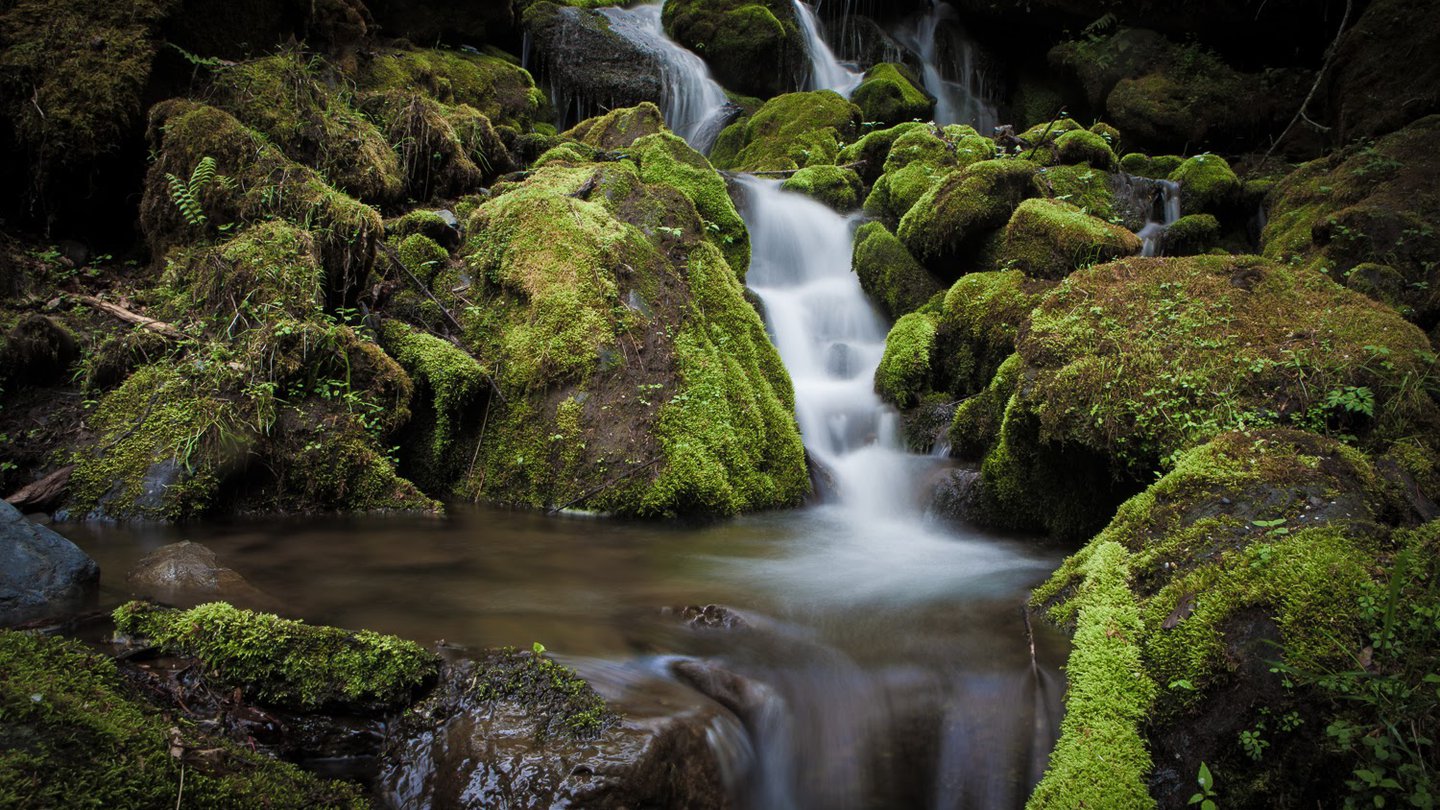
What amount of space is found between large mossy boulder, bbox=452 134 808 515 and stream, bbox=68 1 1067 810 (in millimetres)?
365

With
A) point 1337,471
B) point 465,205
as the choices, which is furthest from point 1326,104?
point 465,205

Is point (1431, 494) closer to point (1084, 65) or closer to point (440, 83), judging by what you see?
point (440, 83)

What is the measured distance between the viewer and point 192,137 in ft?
20.3

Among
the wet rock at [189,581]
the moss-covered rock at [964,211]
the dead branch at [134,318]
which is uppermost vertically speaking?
the moss-covered rock at [964,211]

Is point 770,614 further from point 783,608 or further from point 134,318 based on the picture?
point 134,318

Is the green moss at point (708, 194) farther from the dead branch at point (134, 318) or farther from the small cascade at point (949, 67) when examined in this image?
the small cascade at point (949, 67)

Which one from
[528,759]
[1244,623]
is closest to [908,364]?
[1244,623]

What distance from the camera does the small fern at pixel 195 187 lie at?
6.01 meters

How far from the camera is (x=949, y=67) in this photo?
20297mm

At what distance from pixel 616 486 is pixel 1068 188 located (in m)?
7.85

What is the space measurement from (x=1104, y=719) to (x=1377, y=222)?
284 inches

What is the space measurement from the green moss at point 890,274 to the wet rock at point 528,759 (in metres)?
6.91

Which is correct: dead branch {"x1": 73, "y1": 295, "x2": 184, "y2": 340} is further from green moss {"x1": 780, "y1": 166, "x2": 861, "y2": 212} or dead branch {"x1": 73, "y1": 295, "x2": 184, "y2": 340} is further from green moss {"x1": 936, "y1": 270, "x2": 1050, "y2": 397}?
green moss {"x1": 780, "y1": 166, "x2": 861, "y2": 212}

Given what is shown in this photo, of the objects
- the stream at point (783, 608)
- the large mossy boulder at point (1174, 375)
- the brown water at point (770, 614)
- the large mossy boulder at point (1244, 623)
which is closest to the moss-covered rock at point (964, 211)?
the large mossy boulder at point (1174, 375)
